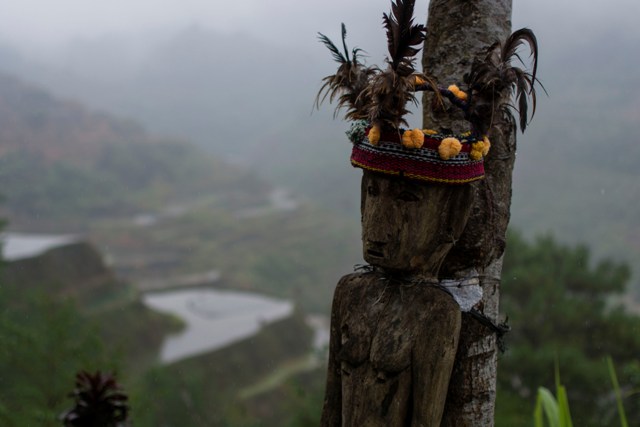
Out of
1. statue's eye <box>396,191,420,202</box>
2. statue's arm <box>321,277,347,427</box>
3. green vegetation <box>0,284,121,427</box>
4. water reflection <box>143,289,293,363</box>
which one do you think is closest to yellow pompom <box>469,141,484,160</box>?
statue's eye <box>396,191,420,202</box>

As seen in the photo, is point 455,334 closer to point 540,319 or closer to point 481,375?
point 481,375

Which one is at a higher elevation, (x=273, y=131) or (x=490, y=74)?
(x=273, y=131)

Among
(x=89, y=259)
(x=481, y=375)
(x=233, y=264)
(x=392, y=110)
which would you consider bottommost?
(x=481, y=375)

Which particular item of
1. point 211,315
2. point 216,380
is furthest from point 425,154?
point 211,315

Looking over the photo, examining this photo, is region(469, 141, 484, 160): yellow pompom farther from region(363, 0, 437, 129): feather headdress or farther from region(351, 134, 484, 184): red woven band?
region(363, 0, 437, 129): feather headdress

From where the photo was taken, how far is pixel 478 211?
2494 millimetres

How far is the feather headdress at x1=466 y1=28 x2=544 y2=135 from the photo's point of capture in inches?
87.5

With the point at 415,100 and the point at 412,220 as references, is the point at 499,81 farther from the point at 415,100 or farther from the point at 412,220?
the point at 412,220

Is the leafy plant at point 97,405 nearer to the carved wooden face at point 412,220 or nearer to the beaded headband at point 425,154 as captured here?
the carved wooden face at point 412,220

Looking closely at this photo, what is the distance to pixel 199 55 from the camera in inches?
5536

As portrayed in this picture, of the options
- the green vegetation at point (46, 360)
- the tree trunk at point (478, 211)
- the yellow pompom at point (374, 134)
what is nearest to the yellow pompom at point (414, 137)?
the yellow pompom at point (374, 134)

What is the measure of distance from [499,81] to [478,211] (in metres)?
0.57

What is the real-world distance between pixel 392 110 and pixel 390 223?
0.46 m

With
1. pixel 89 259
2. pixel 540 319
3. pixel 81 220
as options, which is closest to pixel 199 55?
pixel 81 220
